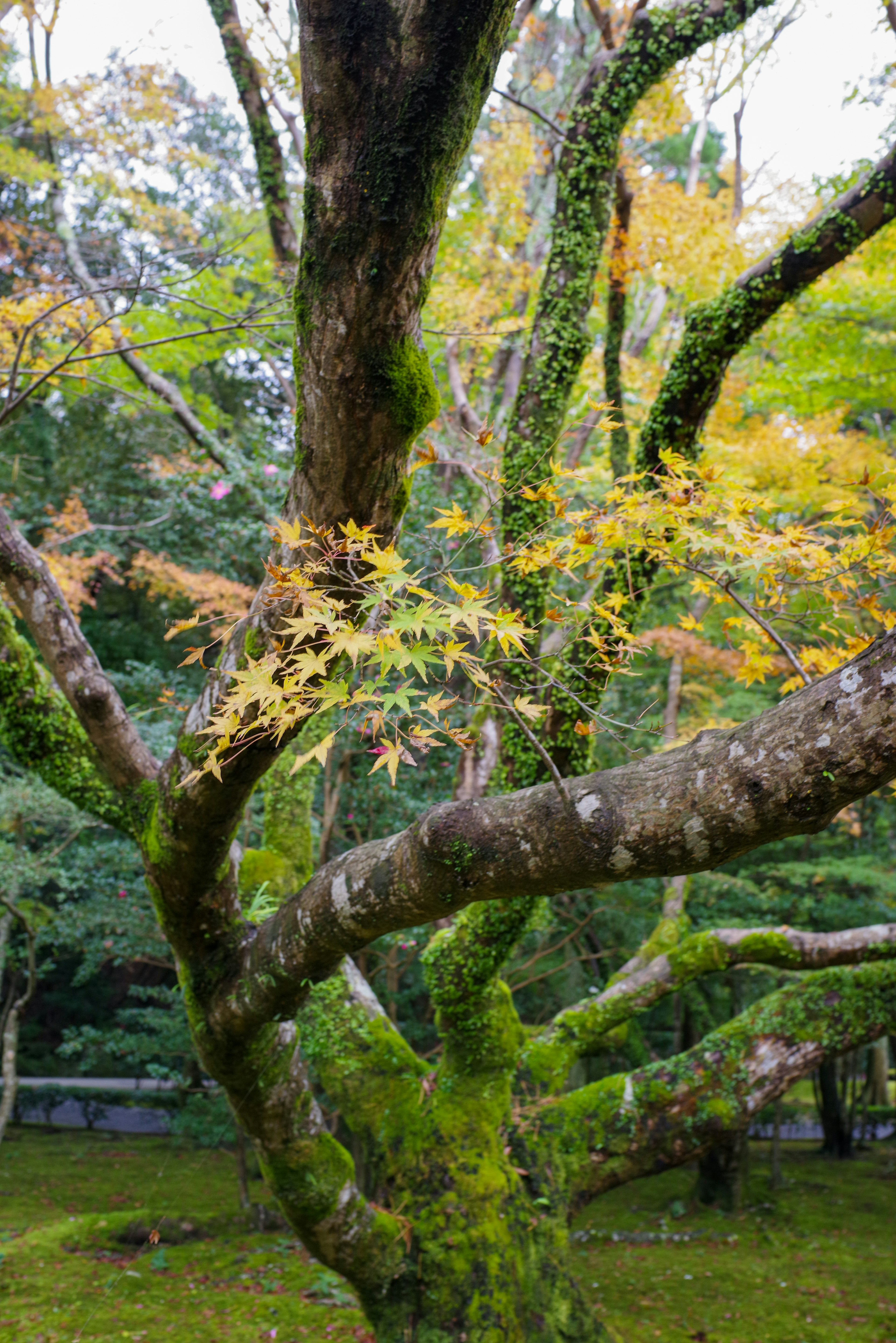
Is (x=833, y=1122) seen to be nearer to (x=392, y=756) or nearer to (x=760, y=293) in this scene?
(x=760, y=293)

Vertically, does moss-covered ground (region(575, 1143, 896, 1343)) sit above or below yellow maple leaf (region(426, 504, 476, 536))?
below

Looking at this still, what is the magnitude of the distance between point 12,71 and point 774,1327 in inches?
552

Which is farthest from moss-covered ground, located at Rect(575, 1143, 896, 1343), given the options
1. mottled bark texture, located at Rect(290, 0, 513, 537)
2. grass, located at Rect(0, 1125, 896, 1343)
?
mottled bark texture, located at Rect(290, 0, 513, 537)

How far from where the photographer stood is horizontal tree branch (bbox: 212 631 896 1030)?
56.8 inches

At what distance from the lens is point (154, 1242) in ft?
8.36

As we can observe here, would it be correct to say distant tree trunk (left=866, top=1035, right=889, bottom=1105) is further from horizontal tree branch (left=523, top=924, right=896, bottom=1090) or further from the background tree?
the background tree

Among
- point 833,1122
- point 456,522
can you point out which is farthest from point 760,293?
point 833,1122

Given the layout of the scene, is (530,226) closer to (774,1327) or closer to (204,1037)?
(204,1037)

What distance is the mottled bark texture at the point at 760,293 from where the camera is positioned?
344cm

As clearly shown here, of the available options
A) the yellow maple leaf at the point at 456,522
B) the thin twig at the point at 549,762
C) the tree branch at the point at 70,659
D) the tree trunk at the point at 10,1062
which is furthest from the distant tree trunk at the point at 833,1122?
the yellow maple leaf at the point at 456,522

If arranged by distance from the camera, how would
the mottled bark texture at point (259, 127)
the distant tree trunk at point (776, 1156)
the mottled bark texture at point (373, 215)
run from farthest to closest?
the distant tree trunk at point (776, 1156), the mottled bark texture at point (259, 127), the mottled bark texture at point (373, 215)

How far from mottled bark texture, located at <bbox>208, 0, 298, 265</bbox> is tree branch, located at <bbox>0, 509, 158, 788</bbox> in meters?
2.73

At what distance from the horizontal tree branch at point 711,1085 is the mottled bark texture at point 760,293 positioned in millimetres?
3131

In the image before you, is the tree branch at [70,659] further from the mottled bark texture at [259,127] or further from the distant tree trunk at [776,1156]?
the distant tree trunk at [776,1156]
